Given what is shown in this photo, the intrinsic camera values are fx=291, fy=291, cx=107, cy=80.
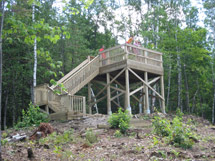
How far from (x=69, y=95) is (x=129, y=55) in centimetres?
451

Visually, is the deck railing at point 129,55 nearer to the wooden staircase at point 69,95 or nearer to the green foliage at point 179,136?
the wooden staircase at point 69,95

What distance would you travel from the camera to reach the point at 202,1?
2828 cm

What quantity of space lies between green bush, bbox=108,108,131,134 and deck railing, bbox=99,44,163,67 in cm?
591

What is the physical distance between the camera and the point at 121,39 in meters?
31.6

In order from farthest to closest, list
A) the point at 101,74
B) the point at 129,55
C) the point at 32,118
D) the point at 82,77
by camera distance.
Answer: the point at 101,74 → the point at 129,55 → the point at 82,77 → the point at 32,118

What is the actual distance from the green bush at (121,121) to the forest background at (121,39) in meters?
8.18

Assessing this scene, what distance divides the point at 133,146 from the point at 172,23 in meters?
22.3

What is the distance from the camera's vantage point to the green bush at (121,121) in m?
10.3

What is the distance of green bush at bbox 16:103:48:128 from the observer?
13672 millimetres

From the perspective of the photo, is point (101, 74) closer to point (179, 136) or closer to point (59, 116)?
point (59, 116)

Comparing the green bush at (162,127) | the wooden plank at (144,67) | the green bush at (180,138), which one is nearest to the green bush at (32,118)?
the wooden plank at (144,67)

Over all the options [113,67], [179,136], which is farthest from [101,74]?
[179,136]

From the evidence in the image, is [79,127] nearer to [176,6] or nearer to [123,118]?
Answer: [123,118]

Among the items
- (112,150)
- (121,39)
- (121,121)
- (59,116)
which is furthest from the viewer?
(121,39)
